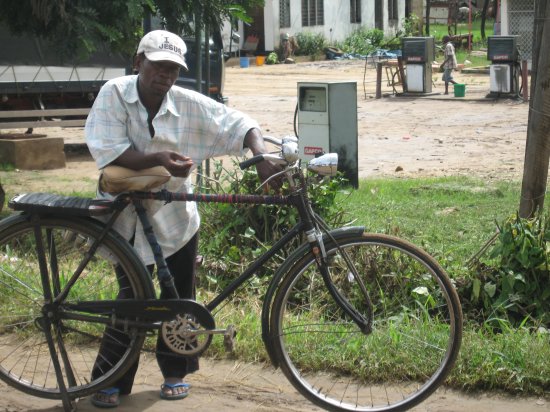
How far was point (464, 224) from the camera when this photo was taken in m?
8.02

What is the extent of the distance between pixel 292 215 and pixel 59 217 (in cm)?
226

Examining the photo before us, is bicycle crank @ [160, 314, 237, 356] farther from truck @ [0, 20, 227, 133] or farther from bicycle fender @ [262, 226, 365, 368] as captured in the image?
truck @ [0, 20, 227, 133]

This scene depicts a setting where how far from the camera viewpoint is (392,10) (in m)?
46.2

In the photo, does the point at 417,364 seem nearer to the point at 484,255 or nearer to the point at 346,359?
the point at 346,359

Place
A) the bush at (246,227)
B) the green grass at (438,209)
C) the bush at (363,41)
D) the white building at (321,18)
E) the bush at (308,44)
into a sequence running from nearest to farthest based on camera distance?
1. the bush at (246,227)
2. the green grass at (438,209)
3. the white building at (321,18)
4. the bush at (308,44)
5. the bush at (363,41)

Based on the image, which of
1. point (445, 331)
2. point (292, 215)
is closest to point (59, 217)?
point (445, 331)

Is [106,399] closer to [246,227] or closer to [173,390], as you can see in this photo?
[173,390]

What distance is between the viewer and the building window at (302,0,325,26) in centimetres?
4055

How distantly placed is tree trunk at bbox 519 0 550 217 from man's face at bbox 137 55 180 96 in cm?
242

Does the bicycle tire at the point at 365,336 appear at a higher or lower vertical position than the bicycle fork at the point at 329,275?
lower

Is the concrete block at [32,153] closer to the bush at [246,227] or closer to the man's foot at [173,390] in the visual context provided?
the bush at [246,227]

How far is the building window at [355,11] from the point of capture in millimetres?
43250

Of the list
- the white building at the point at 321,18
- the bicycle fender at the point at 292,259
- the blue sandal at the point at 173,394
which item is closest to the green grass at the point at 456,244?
the blue sandal at the point at 173,394

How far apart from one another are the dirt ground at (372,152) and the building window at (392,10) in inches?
508
